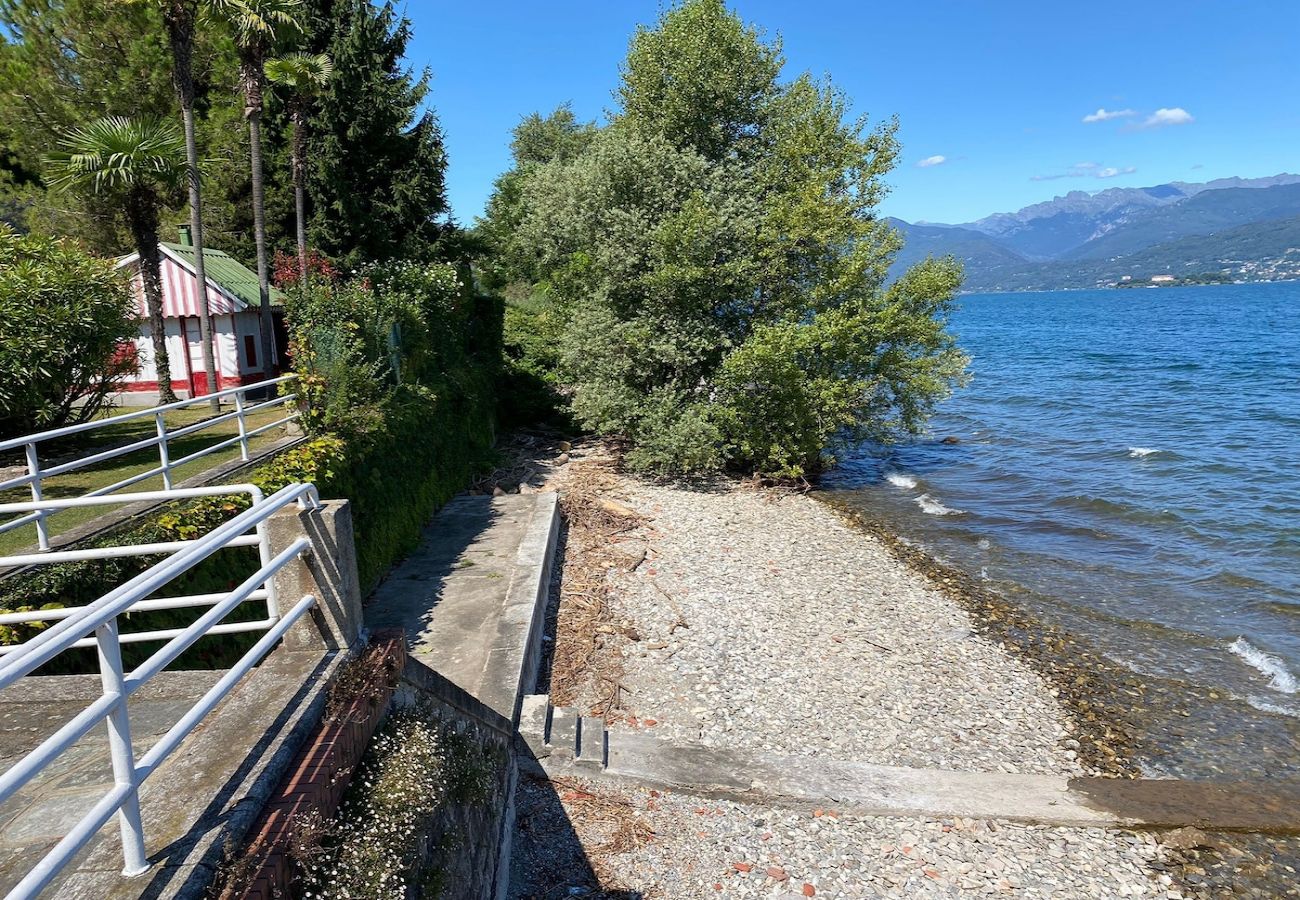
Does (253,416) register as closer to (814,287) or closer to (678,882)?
(814,287)

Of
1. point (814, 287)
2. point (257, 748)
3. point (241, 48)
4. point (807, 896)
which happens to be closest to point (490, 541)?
point (807, 896)

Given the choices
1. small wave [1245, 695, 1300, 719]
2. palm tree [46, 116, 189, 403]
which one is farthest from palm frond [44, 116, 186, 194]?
small wave [1245, 695, 1300, 719]

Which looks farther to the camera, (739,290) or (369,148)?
(369,148)

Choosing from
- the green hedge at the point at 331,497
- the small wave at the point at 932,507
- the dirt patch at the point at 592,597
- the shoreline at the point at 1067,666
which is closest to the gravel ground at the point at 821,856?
the shoreline at the point at 1067,666

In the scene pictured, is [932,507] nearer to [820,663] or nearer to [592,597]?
[820,663]

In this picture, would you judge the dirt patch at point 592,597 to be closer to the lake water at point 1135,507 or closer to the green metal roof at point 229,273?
the lake water at point 1135,507

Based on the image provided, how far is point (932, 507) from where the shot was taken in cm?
1892

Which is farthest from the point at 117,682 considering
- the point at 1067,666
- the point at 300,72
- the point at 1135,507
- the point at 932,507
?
the point at 300,72

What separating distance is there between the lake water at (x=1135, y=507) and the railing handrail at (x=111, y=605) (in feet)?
38.6

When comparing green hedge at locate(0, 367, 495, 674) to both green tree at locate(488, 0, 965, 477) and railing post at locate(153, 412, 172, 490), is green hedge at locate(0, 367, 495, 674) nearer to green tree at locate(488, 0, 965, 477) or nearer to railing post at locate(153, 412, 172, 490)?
railing post at locate(153, 412, 172, 490)

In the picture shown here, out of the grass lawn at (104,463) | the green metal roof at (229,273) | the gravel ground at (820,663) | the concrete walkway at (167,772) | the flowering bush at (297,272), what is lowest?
the gravel ground at (820,663)

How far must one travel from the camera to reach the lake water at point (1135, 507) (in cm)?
1175

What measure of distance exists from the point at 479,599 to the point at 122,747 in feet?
26.9

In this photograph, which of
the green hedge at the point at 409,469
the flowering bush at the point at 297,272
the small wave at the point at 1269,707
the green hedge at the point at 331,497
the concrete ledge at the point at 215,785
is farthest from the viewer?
the flowering bush at the point at 297,272
